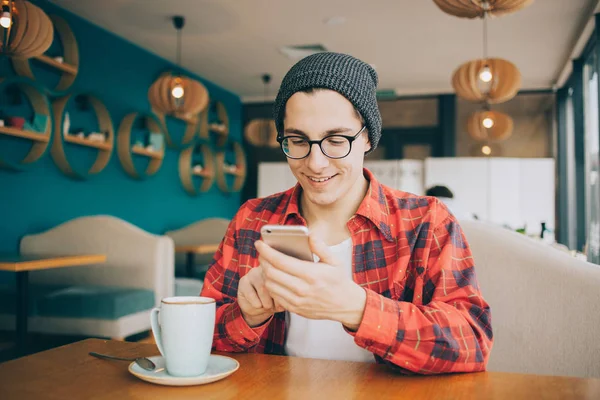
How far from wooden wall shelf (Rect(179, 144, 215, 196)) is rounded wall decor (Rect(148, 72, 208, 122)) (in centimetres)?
167

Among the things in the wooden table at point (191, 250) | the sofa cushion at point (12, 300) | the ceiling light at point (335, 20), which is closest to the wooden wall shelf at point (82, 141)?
the wooden table at point (191, 250)

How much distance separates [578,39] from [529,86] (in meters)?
2.10

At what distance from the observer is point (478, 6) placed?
3133 millimetres

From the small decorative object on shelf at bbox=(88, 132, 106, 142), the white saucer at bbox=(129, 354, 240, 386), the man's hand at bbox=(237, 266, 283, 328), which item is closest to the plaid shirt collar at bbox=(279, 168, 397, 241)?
the man's hand at bbox=(237, 266, 283, 328)

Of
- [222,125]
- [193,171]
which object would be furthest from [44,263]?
[222,125]

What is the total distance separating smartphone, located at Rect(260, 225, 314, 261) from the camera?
768 mm

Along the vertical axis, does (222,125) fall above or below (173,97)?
above

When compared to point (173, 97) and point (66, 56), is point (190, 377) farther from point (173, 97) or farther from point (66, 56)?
point (66, 56)

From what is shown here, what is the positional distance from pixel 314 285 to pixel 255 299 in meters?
0.19

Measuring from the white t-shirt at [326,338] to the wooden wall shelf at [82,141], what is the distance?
404 cm

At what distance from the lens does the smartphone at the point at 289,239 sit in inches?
30.2

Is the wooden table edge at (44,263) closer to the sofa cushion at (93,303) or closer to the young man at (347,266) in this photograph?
the sofa cushion at (93,303)

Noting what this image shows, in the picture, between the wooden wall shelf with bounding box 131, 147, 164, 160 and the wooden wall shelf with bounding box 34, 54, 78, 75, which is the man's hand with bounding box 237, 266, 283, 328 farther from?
the wooden wall shelf with bounding box 131, 147, 164, 160

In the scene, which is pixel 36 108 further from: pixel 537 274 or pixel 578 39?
pixel 578 39
